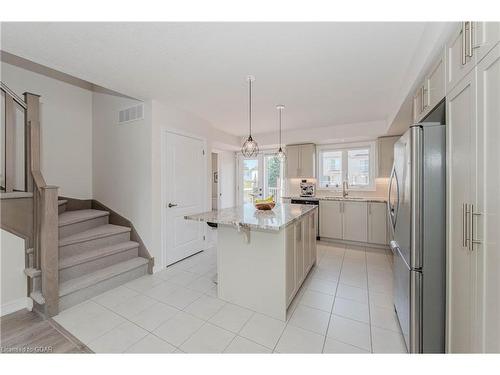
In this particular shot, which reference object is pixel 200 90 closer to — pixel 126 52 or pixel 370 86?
pixel 126 52

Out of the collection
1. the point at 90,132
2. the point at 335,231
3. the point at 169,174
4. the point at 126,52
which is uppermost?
the point at 126,52

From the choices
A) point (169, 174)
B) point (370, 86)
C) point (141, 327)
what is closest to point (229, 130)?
point (169, 174)

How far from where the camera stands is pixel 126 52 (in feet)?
6.39

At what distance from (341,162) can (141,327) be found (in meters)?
4.76

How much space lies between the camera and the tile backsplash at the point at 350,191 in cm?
445

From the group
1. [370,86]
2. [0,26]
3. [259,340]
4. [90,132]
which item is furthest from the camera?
[90,132]

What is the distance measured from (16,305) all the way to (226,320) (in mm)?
2148

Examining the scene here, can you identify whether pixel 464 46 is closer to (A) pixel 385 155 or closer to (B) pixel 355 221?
(A) pixel 385 155

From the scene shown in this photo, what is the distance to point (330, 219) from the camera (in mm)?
4512

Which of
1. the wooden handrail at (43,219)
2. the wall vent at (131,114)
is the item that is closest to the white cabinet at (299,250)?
the wooden handrail at (43,219)

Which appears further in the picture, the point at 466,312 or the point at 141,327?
the point at 141,327

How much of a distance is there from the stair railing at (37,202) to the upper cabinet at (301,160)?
13.8 ft

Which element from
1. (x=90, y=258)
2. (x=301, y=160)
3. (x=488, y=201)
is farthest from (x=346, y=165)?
(x=90, y=258)

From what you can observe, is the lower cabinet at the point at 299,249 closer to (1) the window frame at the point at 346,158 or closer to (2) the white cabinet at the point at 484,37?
(2) the white cabinet at the point at 484,37
